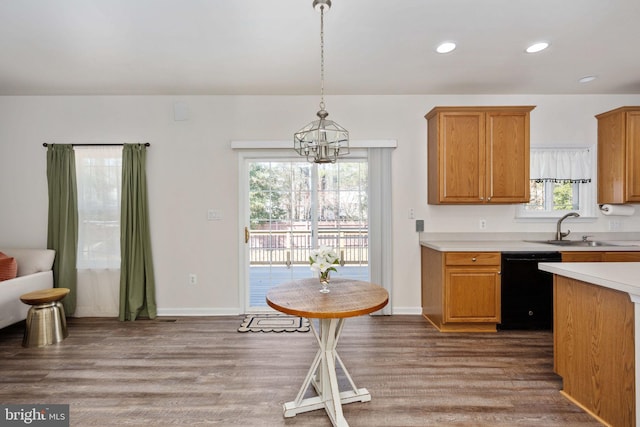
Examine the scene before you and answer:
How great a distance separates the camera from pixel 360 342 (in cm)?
288

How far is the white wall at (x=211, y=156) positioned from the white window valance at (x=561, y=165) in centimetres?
13

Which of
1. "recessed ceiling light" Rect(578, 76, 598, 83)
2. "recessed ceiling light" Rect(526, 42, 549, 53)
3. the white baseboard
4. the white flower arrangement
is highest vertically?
"recessed ceiling light" Rect(526, 42, 549, 53)

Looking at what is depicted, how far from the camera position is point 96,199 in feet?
11.7

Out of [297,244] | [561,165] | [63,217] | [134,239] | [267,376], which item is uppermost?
[561,165]

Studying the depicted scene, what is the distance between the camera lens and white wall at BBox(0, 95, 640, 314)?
3.61m

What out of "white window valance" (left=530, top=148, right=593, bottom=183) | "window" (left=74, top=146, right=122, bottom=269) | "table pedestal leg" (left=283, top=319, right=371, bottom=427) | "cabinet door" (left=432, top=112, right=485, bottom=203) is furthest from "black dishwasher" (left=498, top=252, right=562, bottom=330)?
"window" (left=74, top=146, right=122, bottom=269)

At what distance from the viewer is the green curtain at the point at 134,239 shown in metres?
3.50

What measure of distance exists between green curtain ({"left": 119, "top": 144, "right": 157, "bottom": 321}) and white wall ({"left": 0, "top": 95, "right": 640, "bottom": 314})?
13 centimetres

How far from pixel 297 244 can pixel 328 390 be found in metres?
2.01

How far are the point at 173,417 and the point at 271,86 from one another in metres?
3.07

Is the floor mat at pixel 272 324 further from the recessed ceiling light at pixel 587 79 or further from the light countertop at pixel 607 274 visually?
the recessed ceiling light at pixel 587 79

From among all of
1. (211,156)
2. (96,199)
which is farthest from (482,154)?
(96,199)

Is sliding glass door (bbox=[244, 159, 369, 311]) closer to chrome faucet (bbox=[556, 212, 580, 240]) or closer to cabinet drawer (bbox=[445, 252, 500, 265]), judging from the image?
cabinet drawer (bbox=[445, 252, 500, 265])

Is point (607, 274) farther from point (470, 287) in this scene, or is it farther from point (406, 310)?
point (406, 310)
